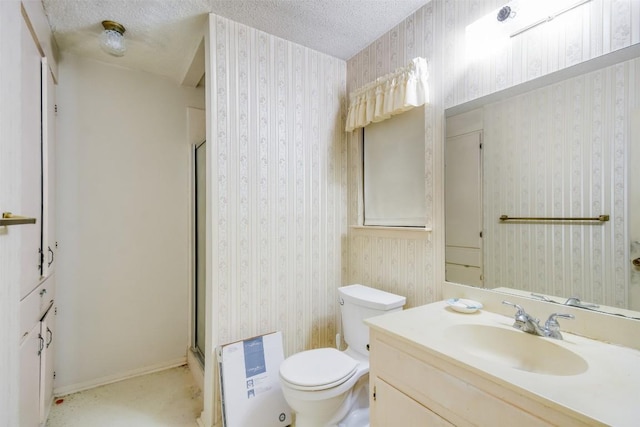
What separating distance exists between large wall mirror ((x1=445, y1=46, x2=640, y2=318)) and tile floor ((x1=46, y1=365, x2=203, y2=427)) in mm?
1906

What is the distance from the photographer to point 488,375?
2.58ft

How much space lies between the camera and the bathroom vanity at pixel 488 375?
69 cm

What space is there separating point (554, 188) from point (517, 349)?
65 centimetres

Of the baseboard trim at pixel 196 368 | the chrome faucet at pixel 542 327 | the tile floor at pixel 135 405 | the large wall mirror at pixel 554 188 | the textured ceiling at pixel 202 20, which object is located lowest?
the tile floor at pixel 135 405

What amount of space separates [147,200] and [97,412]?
59.0 inches

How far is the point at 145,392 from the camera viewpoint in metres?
2.04

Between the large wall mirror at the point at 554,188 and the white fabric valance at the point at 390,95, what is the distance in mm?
229

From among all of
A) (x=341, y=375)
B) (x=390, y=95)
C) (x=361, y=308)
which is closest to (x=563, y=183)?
(x=390, y=95)

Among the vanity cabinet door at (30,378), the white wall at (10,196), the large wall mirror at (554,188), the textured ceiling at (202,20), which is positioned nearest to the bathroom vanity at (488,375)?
the large wall mirror at (554,188)

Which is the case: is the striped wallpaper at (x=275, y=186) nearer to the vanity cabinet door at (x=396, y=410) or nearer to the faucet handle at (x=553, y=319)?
the vanity cabinet door at (x=396, y=410)

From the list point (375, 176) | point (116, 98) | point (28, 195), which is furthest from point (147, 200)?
point (375, 176)

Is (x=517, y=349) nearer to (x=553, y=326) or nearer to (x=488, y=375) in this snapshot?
(x=553, y=326)

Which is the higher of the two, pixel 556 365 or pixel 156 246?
pixel 156 246

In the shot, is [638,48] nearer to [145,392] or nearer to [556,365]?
[556,365]
